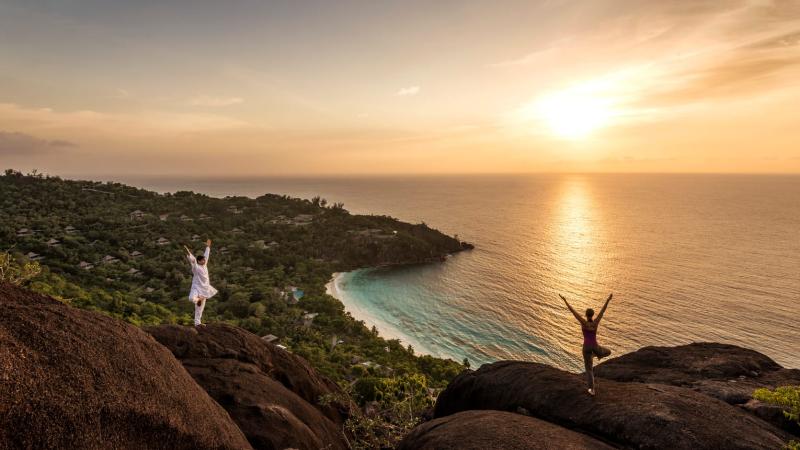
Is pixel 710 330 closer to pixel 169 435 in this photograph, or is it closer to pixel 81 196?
pixel 169 435

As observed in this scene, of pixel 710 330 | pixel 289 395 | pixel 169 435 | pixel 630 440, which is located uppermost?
pixel 169 435

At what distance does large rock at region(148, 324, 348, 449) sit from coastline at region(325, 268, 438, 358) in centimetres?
3447

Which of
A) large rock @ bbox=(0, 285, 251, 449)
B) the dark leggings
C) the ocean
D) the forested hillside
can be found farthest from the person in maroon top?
the ocean

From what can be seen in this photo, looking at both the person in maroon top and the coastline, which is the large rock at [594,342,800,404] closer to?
the person in maroon top

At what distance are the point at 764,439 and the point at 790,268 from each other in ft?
290

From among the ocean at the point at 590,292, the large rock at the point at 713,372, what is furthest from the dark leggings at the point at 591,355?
the ocean at the point at 590,292

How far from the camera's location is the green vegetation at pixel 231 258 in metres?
37.8

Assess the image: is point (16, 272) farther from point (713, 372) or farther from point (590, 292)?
point (590, 292)

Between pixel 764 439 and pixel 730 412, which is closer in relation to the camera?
pixel 764 439

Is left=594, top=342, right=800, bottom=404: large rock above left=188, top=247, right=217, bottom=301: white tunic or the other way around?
the other way around

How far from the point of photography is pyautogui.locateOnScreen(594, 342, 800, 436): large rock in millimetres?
11953

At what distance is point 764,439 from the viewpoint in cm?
905

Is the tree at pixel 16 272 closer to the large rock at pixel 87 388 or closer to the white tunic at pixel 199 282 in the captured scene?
the white tunic at pixel 199 282

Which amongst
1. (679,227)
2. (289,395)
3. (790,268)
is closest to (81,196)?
(289,395)
